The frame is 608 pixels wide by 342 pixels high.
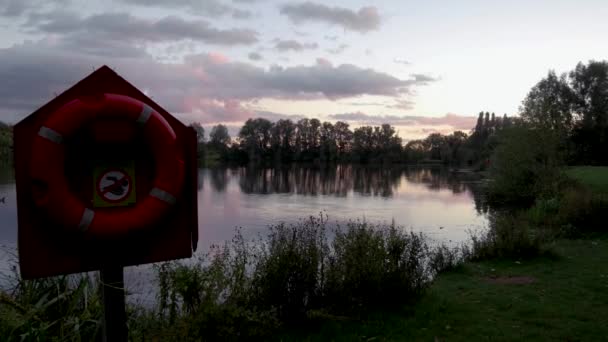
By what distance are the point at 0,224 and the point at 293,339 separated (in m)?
13.2

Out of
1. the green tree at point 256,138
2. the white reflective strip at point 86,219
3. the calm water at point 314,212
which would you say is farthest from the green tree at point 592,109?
the green tree at point 256,138

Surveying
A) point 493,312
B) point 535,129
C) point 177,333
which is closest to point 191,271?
point 177,333

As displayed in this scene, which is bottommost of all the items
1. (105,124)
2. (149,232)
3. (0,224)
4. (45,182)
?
(0,224)

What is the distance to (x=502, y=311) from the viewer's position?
16.9 feet

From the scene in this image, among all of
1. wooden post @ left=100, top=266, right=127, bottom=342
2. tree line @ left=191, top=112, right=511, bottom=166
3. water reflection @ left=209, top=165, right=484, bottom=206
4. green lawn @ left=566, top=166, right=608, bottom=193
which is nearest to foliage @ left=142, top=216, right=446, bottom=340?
wooden post @ left=100, top=266, right=127, bottom=342

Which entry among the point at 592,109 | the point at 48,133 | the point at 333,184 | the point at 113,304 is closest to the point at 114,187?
the point at 48,133

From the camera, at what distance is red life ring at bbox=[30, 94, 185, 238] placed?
2.04 metres

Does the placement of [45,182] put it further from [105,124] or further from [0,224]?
[0,224]

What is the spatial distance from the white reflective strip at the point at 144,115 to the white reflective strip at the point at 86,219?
0.50m

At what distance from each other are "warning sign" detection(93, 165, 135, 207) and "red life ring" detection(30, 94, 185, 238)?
5 cm

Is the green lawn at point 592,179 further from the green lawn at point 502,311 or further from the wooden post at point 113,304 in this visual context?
the wooden post at point 113,304

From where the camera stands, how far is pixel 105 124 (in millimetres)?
2164

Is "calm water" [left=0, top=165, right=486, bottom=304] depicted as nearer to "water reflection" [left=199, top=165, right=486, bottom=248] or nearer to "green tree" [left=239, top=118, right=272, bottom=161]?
"water reflection" [left=199, top=165, right=486, bottom=248]

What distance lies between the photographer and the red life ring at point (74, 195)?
6.71 feet
